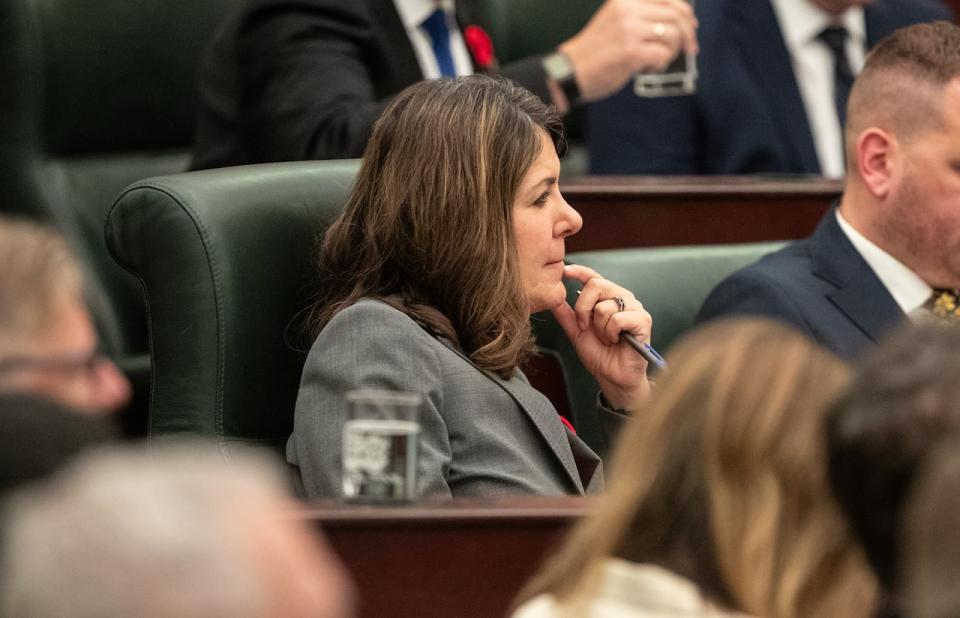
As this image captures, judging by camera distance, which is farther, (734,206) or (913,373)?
(734,206)

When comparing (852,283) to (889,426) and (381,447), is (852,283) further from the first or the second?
(889,426)

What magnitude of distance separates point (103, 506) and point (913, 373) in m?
0.48

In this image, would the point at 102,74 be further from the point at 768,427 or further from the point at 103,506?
the point at 103,506

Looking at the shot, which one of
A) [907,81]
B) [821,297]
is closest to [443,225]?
[821,297]

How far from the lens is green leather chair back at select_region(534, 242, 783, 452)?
2354mm

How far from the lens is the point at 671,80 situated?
9.49ft

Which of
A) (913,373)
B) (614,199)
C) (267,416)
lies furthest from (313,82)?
(913,373)

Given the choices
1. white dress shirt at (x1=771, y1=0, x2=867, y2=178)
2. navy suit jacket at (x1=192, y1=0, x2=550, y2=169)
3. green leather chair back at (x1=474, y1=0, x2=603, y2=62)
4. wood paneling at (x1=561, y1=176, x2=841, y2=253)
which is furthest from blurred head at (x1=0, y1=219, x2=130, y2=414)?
green leather chair back at (x1=474, y1=0, x2=603, y2=62)

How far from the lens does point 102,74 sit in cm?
295

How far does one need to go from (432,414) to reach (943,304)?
92 centimetres

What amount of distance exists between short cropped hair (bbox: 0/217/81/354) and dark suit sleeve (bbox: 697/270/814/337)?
1.34 m

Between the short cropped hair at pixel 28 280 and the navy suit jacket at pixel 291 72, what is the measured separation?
1.37 meters

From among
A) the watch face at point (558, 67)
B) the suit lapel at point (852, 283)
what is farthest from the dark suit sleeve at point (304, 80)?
the suit lapel at point (852, 283)

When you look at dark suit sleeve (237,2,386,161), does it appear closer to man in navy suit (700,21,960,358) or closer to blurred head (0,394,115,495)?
man in navy suit (700,21,960,358)
